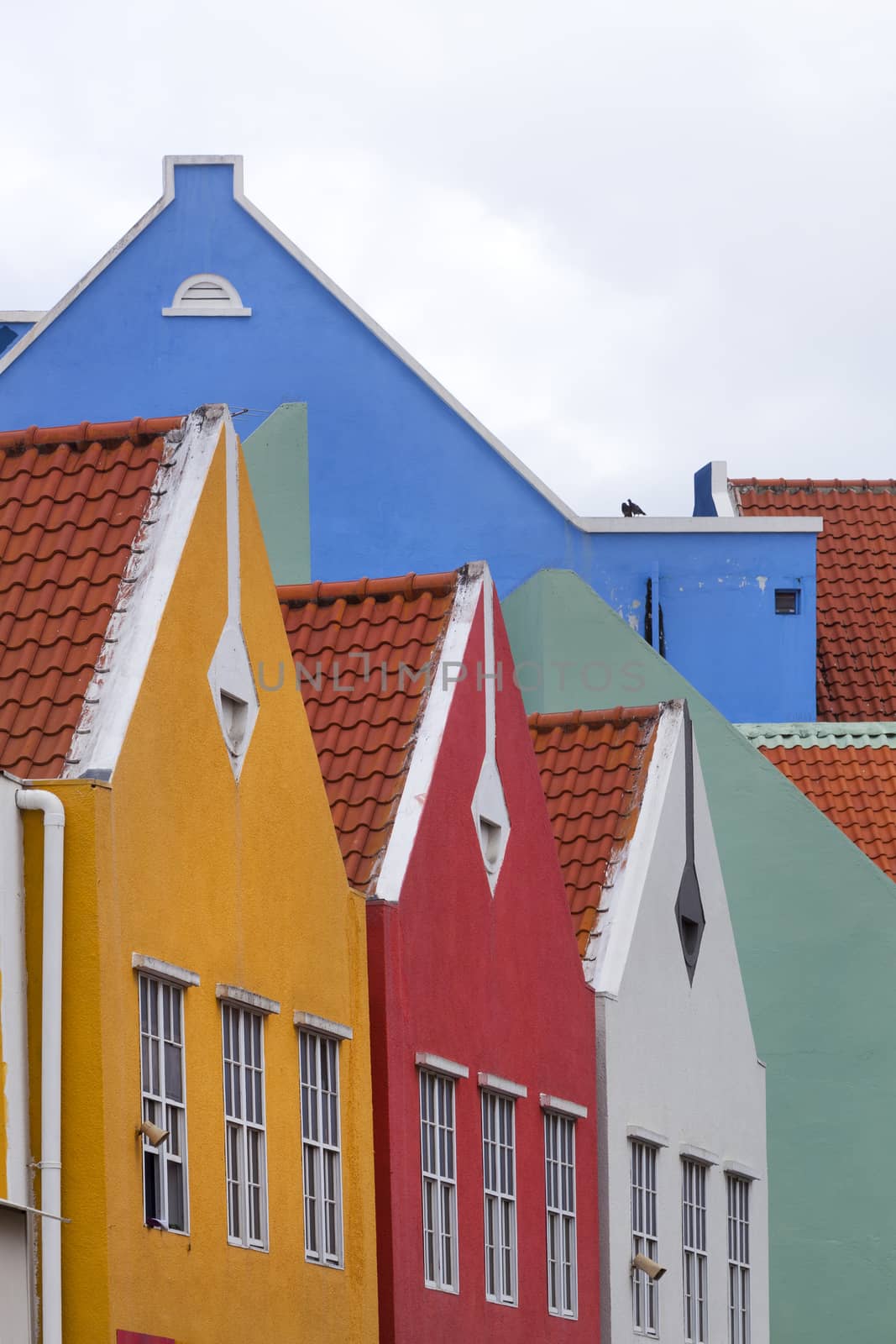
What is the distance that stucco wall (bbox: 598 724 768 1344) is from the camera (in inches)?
1053

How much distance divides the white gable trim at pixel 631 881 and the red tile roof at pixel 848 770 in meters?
5.31

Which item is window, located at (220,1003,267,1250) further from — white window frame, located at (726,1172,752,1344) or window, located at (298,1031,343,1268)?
white window frame, located at (726,1172,752,1344)

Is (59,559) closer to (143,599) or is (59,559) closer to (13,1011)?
(143,599)

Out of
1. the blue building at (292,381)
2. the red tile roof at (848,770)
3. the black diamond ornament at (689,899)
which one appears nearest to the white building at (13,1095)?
the black diamond ornament at (689,899)

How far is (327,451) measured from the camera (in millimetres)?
35062

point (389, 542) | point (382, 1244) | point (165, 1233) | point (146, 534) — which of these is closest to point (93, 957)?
point (165, 1233)

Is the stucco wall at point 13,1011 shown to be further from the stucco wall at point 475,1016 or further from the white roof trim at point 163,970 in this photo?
the stucco wall at point 475,1016

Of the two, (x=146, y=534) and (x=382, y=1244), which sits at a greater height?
(x=146, y=534)

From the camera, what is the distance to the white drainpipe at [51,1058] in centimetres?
1691

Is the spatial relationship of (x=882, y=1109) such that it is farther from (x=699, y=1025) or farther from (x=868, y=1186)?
(x=699, y=1025)

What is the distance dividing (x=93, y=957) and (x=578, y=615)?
53.1ft

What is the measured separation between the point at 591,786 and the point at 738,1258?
5.18m

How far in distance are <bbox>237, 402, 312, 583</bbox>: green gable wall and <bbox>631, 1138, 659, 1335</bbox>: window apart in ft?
26.7

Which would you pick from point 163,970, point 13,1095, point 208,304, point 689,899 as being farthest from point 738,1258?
point 13,1095
